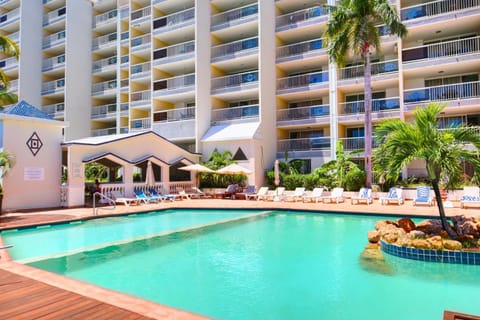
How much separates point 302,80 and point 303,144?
5.25m

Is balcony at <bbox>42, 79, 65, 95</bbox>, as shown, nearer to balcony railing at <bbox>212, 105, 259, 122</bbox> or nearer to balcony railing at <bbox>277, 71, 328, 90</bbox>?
balcony railing at <bbox>212, 105, 259, 122</bbox>

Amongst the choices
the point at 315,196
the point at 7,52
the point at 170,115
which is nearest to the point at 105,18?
the point at 170,115

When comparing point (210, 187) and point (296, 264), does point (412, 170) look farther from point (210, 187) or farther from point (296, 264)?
point (296, 264)

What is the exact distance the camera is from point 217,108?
29562 mm

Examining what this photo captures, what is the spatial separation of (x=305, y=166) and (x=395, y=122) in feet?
56.4

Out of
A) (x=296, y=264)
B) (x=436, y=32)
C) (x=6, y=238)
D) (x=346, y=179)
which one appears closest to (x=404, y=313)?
(x=296, y=264)

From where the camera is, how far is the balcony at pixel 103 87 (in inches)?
1449

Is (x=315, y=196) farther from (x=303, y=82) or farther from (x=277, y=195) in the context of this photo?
(x=303, y=82)

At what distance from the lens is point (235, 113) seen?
27734mm

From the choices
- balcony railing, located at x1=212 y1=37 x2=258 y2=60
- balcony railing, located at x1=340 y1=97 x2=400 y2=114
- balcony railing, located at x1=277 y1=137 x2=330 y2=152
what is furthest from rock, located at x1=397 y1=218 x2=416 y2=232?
balcony railing, located at x1=212 y1=37 x2=258 y2=60

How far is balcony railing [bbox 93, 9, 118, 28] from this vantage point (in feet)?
124

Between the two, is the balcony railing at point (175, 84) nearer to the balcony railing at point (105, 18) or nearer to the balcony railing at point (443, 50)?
the balcony railing at point (105, 18)

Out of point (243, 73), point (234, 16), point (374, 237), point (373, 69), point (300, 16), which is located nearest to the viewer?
point (374, 237)

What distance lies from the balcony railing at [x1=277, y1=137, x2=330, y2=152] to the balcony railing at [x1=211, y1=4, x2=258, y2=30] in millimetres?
10553
